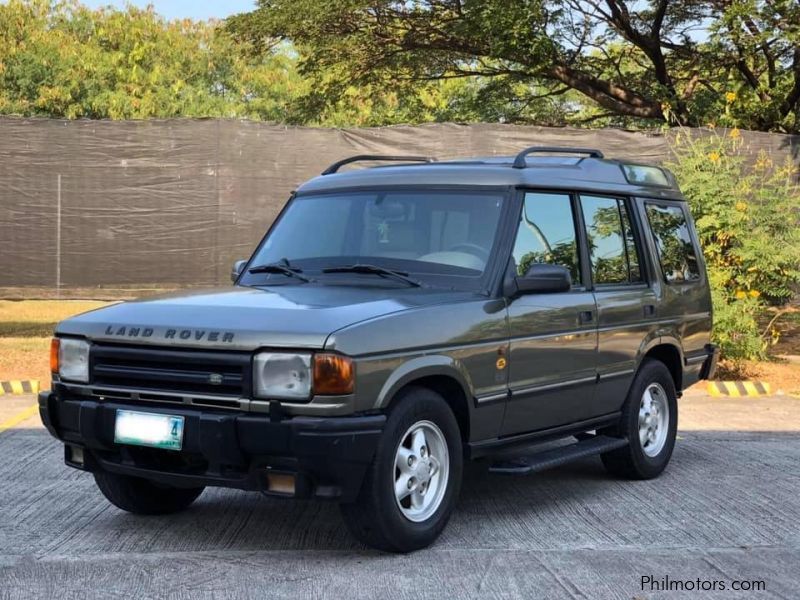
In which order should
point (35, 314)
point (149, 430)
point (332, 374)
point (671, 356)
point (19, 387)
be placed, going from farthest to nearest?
point (35, 314) → point (19, 387) → point (671, 356) → point (149, 430) → point (332, 374)

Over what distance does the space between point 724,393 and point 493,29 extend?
913cm

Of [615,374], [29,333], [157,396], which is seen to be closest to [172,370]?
[157,396]

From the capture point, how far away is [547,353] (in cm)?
602

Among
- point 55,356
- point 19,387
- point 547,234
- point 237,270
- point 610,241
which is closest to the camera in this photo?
point 55,356

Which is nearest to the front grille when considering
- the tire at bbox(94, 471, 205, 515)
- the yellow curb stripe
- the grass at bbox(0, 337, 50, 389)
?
the tire at bbox(94, 471, 205, 515)

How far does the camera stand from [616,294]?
6.76m

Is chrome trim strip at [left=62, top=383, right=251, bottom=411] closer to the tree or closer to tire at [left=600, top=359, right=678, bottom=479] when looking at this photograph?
tire at [left=600, top=359, right=678, bottom=479]

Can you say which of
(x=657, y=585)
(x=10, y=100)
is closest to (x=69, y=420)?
(x=657, y=585)

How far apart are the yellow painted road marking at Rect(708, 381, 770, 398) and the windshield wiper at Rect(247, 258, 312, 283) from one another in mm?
6017

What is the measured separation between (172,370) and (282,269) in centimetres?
128

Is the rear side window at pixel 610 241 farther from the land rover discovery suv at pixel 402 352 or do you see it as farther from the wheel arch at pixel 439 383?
the wheel arch at pixel 439 383

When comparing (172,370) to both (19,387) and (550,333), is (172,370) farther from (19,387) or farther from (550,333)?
(19,387)

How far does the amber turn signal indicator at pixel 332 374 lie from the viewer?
4.73 m

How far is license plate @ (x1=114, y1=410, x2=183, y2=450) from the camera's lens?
4910 millimetres
